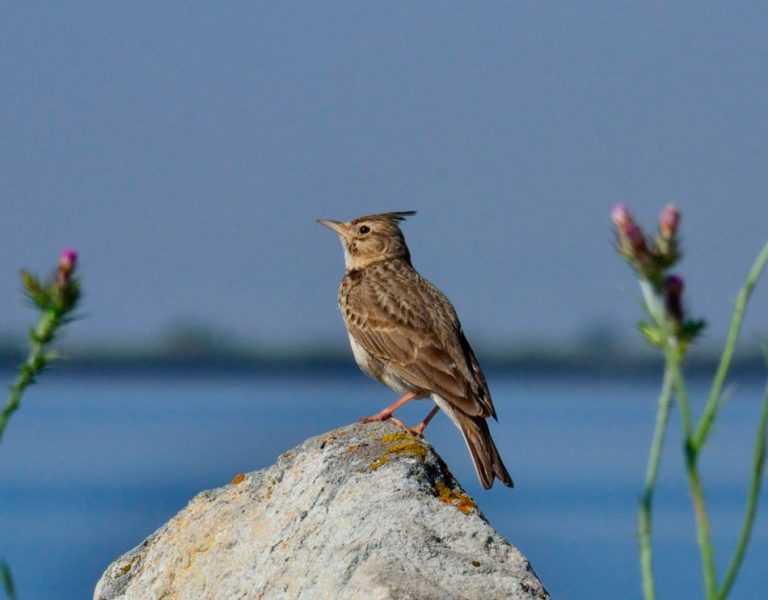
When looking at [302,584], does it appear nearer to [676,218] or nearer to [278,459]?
[278,459]

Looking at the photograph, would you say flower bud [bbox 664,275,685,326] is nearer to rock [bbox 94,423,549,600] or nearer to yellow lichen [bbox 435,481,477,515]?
rock [bbox 94,423,549,600]

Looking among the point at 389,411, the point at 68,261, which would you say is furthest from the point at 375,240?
the point at 68,261

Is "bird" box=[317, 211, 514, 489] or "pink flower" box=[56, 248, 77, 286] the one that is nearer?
"pink flower" box=[56, 248, 77, 286]

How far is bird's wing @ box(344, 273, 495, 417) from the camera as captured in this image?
8344mm

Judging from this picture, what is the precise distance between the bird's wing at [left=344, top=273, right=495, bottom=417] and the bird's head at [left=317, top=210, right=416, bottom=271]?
2.19 feet

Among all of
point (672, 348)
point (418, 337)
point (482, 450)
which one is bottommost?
point (482, 450)

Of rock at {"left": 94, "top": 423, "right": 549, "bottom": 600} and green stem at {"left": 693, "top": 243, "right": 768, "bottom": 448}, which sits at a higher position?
green stem at {"left": 693, "top": 243, "right": 768, "bottom": 448}

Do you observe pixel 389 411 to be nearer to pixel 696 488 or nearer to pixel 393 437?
pixel 393 437

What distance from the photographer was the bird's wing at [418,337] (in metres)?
8.34

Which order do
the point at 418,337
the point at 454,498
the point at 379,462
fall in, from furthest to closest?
the point at 418,337
the point at 379,462
the point at 454,498

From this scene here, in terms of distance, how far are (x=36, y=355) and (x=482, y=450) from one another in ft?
18.4

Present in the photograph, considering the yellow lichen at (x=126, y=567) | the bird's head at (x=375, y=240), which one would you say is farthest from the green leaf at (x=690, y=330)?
the bird's head at (x=375, y=240)

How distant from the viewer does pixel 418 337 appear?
891 centimetres

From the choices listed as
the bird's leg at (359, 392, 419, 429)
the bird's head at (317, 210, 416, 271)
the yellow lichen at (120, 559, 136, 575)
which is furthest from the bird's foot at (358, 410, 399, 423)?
the bird's head at (317, 210, 416, 271)
